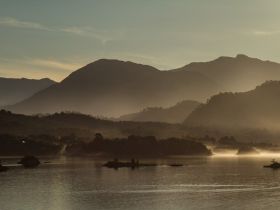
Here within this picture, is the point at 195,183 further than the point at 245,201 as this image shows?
Yes

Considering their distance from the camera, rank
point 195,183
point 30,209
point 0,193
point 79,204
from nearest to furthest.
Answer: point 30,209 < point 79,204 < point 0,193 < point 195,183

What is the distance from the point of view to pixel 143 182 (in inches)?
7712

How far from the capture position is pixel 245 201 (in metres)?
147

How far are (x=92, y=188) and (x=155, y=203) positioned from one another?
3924cm

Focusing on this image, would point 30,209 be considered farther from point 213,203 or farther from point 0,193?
point 213,203

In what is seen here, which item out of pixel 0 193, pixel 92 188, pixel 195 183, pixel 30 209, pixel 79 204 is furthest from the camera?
pixel 195 183

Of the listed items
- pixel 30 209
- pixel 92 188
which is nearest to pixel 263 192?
pixel 92 188

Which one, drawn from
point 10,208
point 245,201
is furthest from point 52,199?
point 245,201

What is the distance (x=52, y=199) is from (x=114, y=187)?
33346 mm

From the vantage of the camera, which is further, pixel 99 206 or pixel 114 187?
pixel 114 187

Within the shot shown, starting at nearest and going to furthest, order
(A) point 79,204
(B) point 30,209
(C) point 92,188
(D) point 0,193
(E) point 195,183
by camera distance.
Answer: (B) point 30,209 → (A) point 79,204 → (D) point 0,193 → (C) point 92,188 → (E) point 195,183

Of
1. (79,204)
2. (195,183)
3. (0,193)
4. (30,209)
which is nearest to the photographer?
(30,209)

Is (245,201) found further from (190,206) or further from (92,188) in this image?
(92,188)

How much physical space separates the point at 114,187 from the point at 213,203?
4567 centimetres
